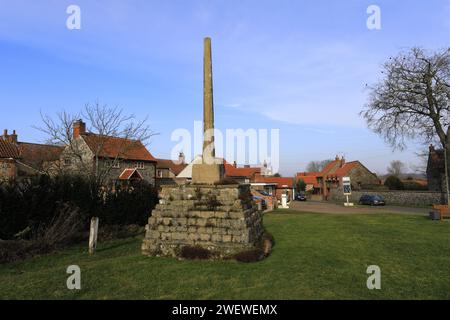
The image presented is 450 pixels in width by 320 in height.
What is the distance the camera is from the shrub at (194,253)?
840cm

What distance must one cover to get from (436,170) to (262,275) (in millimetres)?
44563

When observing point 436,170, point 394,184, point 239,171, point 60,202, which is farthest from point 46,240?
point 394,184

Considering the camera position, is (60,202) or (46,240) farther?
(60,202)

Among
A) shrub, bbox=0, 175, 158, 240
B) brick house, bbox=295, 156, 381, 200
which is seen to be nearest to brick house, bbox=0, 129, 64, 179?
shrub, bbox=0, 175, 158, 240

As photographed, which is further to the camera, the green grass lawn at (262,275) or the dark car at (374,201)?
the dark car at (374,201)

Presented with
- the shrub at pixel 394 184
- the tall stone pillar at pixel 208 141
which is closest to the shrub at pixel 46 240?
the tall stone pillar at pixel 208 141

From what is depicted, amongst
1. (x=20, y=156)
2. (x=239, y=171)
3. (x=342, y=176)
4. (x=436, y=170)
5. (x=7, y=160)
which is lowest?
(x=342, y=176)

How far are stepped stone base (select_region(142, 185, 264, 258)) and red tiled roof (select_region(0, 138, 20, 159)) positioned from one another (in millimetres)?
30230

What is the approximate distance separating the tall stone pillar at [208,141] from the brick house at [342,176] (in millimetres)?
47773

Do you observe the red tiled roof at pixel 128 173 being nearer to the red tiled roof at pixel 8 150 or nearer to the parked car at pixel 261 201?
the red tiled roof at pixel 8 150

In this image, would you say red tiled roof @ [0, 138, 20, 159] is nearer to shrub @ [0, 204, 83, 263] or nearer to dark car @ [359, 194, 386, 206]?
shrub @ [0, 204, 83, 263]

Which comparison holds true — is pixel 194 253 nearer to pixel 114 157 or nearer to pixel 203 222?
pixel 203 222

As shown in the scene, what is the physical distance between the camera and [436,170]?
42.6 m

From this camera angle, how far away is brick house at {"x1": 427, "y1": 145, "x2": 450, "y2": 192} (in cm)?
4058
